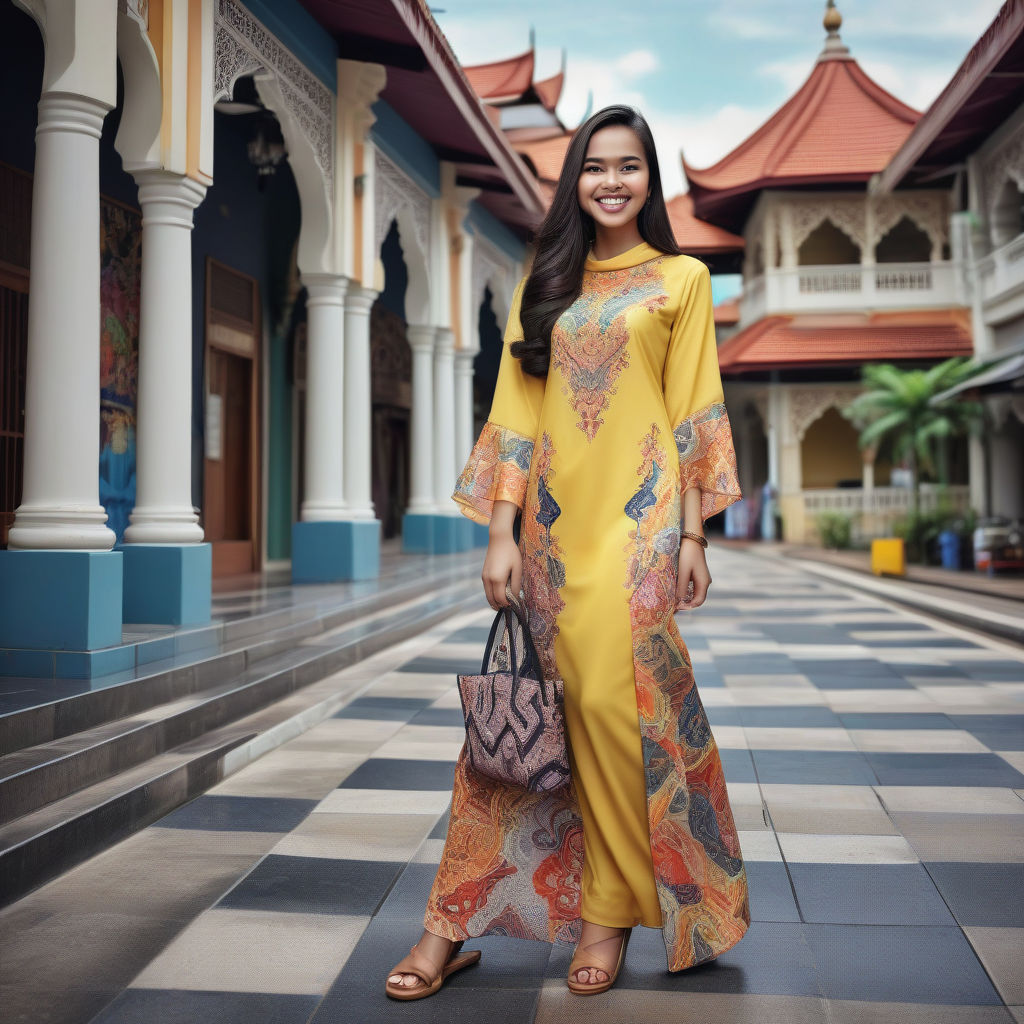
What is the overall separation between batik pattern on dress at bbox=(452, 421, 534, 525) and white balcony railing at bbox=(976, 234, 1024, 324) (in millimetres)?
13923

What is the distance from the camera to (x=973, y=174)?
15.4 metres

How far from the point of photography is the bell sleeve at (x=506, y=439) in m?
2.18

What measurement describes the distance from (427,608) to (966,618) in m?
3.90

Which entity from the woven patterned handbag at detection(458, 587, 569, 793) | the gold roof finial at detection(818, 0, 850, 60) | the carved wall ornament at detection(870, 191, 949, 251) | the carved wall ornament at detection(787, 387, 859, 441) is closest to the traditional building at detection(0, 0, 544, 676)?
the woven patterned handbag at detection(458, 587, 569, 793)

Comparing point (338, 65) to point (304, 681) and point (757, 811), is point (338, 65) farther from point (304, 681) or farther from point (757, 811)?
point (757, 811)

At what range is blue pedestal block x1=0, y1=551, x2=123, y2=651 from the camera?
4.05m

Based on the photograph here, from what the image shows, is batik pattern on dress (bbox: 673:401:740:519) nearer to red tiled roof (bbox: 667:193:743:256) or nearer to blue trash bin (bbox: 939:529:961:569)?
blue trash bin (bbox: 939:529:961:569)

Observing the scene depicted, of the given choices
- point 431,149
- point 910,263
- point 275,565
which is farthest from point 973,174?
point 275,565

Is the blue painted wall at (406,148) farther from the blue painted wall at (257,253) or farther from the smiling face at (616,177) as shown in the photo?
the smiling face at (616,177)

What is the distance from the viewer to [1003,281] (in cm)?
1495

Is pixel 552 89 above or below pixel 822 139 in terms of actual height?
above

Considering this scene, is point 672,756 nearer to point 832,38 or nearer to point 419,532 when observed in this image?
point 419,532

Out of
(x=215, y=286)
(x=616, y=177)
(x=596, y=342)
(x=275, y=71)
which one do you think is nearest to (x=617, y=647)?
(x=596, y=342)

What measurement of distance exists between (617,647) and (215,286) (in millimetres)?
7882
